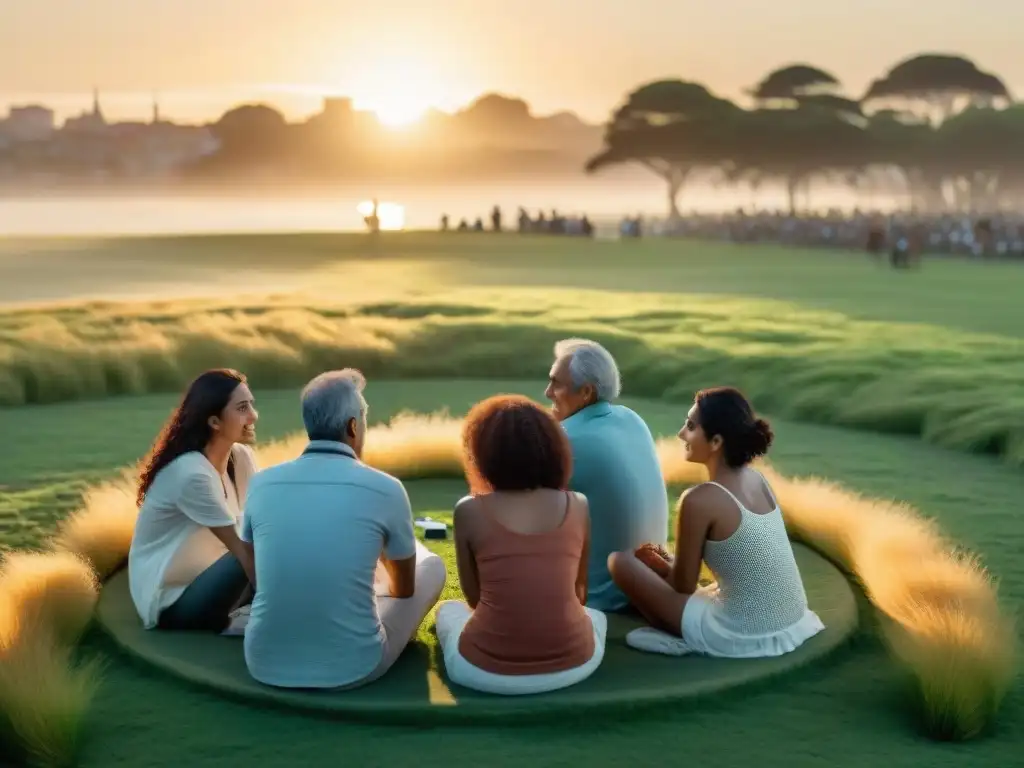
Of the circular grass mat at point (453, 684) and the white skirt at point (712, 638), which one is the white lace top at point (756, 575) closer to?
the white skirt at point (712, 638)

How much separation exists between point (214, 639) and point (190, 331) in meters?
11.3

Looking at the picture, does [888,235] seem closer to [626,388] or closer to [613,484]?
[626,388]

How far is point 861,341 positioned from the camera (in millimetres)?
16984

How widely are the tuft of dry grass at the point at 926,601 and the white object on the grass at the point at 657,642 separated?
0.83m

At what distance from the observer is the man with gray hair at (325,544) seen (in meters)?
4.85

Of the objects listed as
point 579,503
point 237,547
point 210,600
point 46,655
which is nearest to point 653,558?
point 579,503

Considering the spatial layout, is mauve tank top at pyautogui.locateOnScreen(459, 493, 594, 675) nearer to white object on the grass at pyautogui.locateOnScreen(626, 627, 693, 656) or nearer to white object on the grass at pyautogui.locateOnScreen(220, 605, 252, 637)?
white object on the grass at pyautogui.locateOnScreen(626, 627, 693, 656)

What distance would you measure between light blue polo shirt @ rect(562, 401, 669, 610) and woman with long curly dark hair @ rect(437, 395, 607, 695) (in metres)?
0.93

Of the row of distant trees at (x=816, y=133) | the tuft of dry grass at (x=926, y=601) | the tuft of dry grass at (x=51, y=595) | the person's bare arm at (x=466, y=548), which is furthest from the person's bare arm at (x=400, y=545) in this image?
the row of distant trees at (x=816, y=133)

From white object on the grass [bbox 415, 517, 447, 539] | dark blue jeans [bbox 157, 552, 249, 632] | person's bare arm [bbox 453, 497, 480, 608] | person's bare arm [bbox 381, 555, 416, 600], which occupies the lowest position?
white object on the grass [bbox 415, 517, 447, 539]

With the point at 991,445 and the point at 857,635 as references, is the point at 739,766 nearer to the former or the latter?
the point at 857,635

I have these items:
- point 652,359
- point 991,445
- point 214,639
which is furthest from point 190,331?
point 214,639

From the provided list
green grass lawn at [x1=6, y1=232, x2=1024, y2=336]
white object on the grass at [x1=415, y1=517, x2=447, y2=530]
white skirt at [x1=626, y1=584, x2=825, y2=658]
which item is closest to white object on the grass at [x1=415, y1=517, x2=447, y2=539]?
white object on the grass at [x1=415, y1=517, x2=447, y2=530]

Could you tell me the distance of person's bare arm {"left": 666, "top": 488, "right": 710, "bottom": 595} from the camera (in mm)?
5211
